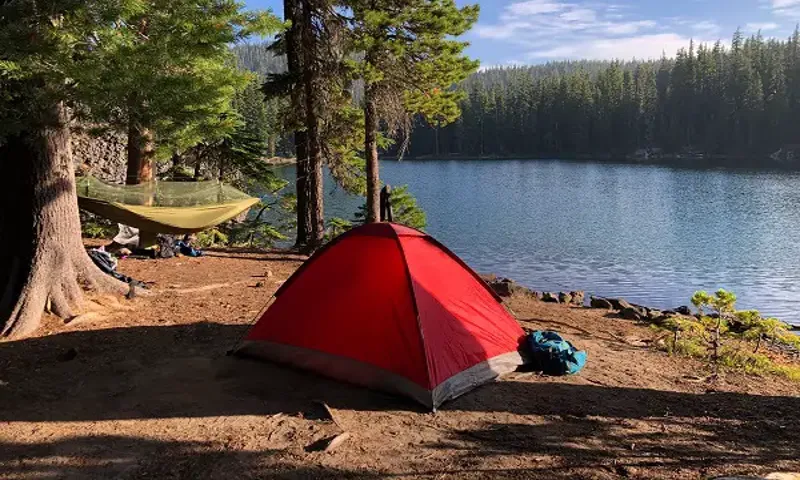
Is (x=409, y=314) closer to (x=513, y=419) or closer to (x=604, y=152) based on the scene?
(x=513, y=419)

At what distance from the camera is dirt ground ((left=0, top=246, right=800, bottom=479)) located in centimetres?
359

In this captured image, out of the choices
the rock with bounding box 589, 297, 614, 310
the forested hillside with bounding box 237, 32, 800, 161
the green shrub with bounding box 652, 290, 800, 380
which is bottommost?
the rock with bounding box 589, 297, 614, 310

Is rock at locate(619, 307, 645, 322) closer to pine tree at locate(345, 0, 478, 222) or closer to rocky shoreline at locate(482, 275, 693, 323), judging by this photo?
rocky shoreline at locate(482, 275, 693, 323)

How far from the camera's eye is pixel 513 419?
4383 millimetres

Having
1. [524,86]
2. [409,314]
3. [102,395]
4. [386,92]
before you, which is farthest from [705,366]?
[524,86]

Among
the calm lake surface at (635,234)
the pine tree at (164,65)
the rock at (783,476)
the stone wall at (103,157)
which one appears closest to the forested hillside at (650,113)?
the calm lake surface at (635,234)

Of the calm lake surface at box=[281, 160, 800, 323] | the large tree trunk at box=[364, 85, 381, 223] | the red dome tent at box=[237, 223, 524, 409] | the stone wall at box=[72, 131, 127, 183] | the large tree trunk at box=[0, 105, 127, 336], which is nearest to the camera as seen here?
the red dome tent at box=[237, 223, 524, 409]

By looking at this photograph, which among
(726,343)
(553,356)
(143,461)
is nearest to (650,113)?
(726,343)

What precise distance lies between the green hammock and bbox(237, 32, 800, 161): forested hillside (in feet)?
223

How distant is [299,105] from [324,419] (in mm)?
8281

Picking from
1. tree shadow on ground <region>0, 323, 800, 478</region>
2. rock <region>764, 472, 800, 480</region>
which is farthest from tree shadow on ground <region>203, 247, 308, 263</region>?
rock <region>764, 472, 800, 480</region>

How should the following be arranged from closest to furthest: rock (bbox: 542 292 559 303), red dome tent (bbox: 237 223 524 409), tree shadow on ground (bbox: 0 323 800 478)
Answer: tree shadow on ground (bbox: 0 323 800 478) → red dome tent (bbox: 237 223 524 409) → rock (bbox: 542 292 559 303)

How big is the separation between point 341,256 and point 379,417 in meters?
1.62

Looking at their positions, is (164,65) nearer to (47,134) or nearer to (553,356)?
(47,134)
